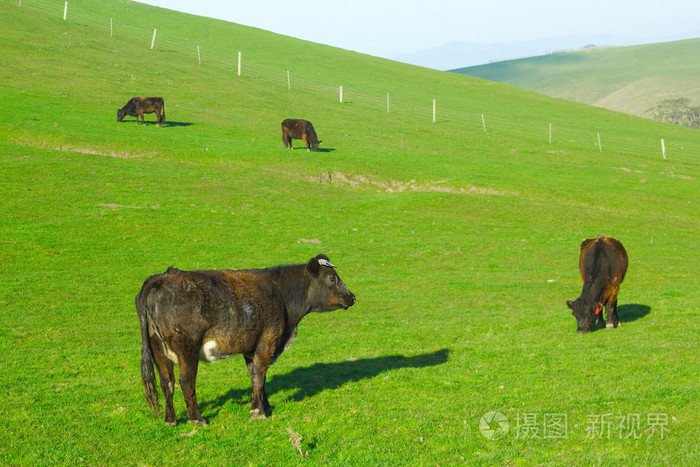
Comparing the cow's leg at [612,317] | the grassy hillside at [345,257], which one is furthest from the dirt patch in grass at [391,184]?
the cow's leg at [612,317]

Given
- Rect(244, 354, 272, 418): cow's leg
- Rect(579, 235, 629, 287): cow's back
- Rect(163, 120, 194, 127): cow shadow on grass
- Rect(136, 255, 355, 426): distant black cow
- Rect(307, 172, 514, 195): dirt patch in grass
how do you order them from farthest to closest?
Rect(163, 120, 194, 127): cow shadow on grass < Rect(307, 172, 514, 195): dirt patch in grass < Rect(579, 235, 629, 287): cow's back < Rect(244, 354, 272, 418): cow's leg < Rect(136, 255, 355, 426): distant black cow

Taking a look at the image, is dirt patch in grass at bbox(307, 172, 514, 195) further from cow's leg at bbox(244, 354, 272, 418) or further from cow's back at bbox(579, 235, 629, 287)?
cow's leg at bbox(244, 354, 272, 418)

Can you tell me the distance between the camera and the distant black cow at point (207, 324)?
9875 millimetres

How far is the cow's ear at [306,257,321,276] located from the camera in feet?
38.5

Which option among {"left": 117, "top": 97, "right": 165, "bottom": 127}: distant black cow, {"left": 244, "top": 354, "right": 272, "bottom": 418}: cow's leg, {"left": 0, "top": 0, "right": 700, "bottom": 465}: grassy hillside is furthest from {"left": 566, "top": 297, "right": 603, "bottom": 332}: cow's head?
{"left": 117, "top": 97, "right": 165, "bottom": 127}: distant black cow

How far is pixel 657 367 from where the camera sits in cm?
1316

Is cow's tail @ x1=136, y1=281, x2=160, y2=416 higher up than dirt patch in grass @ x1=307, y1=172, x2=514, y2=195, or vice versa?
dirt patch in grass @ x1=307, y1=172, x2=514, y2=195

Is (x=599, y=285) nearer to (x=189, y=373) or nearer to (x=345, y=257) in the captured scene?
(x=189, y=373)

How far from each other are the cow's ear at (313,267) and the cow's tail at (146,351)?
312 centimetres

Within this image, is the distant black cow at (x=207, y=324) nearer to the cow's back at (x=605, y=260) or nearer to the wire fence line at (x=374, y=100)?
the cow's back at (x=605, y=260)

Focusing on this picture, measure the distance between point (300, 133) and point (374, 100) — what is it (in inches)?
1304

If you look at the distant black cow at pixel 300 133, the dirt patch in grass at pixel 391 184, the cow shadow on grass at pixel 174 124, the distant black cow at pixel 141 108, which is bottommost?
the dirt patch in grass at pixel 391 184

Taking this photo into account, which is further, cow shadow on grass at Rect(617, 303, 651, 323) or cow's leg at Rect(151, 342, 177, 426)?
cow shadow on grass at Rect(617, 303, 651, 323)

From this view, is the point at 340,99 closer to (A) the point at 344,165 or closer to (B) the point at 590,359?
(A) the point at 344,165
